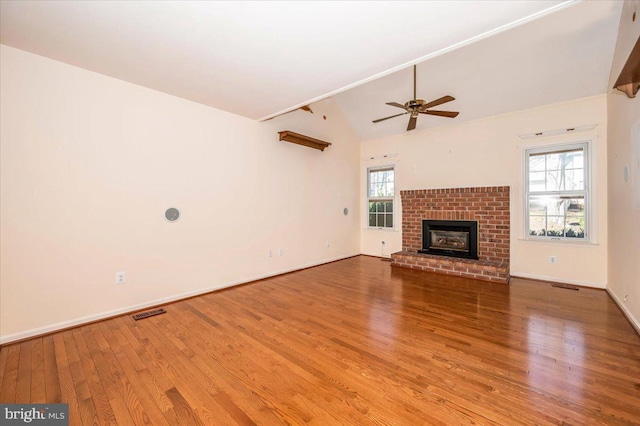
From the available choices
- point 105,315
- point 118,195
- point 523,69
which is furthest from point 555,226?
point 105,315

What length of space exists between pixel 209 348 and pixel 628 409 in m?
2.78

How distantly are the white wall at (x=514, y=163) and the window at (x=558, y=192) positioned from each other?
4.7 inches

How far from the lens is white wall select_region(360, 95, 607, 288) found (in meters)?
3.74

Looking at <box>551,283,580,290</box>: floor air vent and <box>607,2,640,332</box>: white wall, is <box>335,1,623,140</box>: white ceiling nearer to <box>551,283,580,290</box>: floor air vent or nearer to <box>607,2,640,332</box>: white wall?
<box>607,2,640,332</box>: white wall

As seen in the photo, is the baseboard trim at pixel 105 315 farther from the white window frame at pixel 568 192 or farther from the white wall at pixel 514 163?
the white window frame at pixel 568 192

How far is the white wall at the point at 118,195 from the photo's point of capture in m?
2.38

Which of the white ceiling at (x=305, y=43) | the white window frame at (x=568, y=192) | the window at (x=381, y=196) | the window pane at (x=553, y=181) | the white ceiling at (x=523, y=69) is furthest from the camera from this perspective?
the window at (x=381, y=196)

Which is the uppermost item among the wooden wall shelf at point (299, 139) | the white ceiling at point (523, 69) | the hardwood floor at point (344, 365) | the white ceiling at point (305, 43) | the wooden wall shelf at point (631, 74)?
the white ceiling at point (523, 69)

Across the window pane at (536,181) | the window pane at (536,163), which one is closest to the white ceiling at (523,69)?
the window pane at (536,163)

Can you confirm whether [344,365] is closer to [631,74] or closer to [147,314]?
[147,314]

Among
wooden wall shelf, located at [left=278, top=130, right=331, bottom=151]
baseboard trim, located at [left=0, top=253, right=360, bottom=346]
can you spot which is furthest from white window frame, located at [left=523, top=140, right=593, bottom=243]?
baseboard trim, located at [left=0, top=253, right=360, bottom=346]

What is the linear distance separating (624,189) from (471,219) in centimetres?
203

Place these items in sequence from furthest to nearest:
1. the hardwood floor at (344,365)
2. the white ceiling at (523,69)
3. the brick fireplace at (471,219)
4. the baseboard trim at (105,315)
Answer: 1. the brick fireplace at (471,219)
2. the white ceiling at (523,69)
3. the baseboard trim at (105,315)
4. the hardwood floor at (344,365)

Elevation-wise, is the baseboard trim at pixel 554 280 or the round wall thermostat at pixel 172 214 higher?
the round wall thermostat at pixel 172 214
